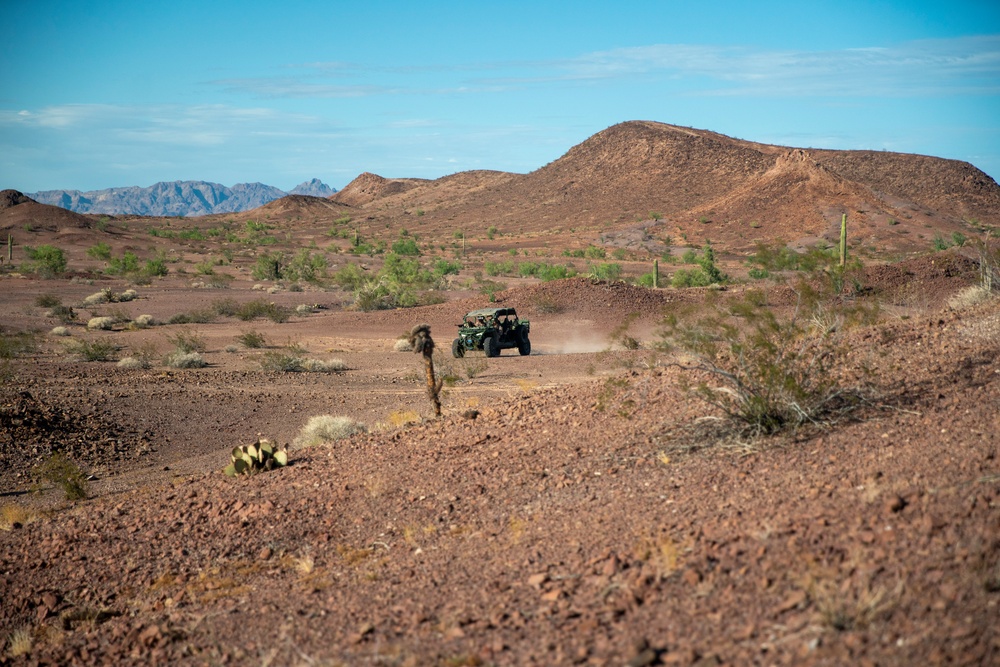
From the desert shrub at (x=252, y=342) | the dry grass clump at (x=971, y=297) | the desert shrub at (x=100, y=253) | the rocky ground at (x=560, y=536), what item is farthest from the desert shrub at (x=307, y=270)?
the dry grass clump at (x=971, y=297)

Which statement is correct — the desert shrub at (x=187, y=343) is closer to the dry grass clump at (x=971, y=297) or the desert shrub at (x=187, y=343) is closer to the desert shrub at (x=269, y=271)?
the dry grass clump at (x=971, y=297)

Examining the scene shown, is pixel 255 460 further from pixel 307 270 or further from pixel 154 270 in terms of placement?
pixel 154 270

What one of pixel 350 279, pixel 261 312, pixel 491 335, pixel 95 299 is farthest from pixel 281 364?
pixel 350 279

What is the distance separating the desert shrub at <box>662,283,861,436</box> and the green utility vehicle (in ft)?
50.5

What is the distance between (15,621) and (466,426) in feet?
19.5

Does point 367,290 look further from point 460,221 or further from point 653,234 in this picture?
point 460,221

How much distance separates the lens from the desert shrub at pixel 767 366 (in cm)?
962

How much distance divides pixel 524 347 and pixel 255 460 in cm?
1571

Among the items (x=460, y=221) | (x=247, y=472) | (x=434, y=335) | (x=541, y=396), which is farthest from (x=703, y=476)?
(x=460, y=221)

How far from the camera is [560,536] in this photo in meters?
8.17

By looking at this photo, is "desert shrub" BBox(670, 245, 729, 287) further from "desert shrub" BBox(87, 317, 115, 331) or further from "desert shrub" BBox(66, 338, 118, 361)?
"desert shrub" BBox(66, 338, 118, 361)

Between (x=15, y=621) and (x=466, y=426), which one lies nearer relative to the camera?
(x=15, y=621)

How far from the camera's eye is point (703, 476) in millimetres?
8781

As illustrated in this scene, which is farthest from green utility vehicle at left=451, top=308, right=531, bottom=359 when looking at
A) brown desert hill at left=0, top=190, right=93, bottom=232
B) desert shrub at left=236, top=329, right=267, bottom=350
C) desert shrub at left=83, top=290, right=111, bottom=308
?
brown desert hill at left=0, top=190, right=93, bottom=232
